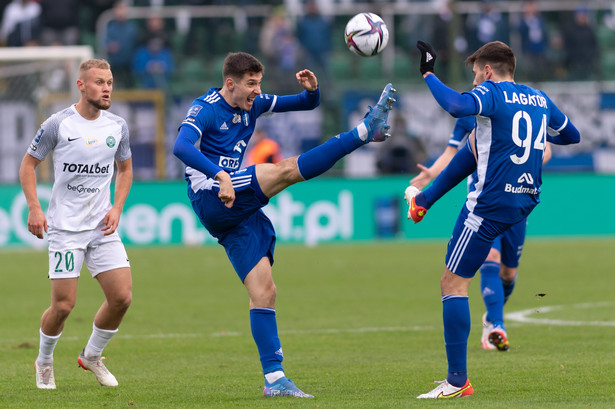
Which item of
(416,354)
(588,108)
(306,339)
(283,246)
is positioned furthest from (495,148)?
(588,108)

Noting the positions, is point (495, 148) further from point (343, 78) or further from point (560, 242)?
point (343, 78)

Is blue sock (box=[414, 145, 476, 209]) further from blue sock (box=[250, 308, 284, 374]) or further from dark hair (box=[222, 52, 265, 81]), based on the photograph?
dark hair (box=[222, 52, 265, 81])

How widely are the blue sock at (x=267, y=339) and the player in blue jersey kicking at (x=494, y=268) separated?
2371mm

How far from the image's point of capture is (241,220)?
762cm

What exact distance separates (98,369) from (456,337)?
8.74 ft

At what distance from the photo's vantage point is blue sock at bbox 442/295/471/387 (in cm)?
720

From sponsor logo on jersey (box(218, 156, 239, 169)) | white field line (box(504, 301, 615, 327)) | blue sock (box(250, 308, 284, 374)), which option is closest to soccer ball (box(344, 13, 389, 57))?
sponsor logo on jersey (box(218, 156, 239, 169))

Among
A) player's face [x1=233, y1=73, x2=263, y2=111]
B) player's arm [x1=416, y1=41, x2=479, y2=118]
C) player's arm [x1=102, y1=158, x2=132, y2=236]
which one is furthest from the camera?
player's arm [x1=102, y1=158, x2=132, y2=236]

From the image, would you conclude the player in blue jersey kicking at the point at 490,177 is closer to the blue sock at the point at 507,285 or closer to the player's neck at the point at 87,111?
the player's neck at the point at 87,111

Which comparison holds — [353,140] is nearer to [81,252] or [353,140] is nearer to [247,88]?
[247,88]

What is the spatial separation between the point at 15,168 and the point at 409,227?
8019mm

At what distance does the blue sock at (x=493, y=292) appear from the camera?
384 inches

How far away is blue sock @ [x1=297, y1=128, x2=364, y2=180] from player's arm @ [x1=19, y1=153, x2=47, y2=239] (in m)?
1.84

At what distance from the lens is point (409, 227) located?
22.5 meters
